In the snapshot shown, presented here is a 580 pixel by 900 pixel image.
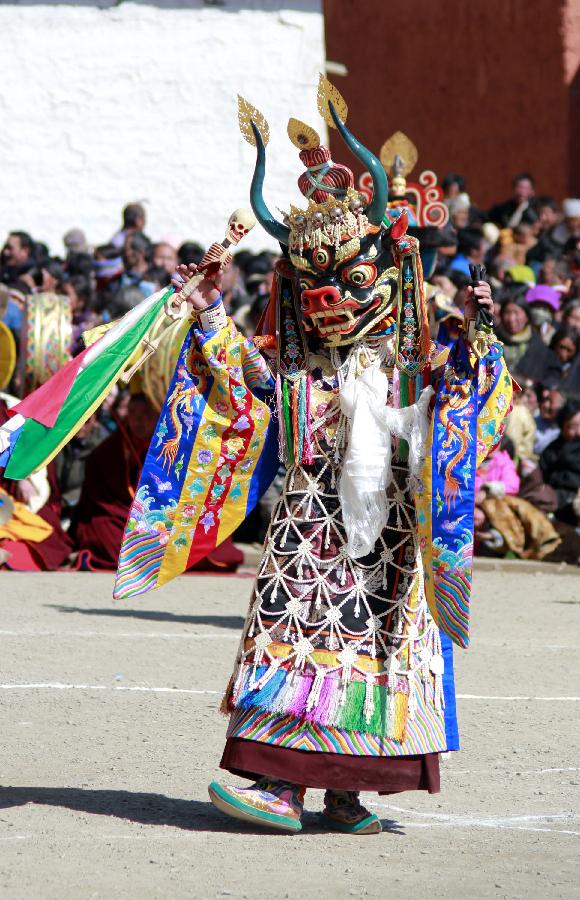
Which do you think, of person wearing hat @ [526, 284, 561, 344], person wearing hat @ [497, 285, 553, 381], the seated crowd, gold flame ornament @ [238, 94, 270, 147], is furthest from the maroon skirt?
person wearing hat @ [526, 284, 561, 344]

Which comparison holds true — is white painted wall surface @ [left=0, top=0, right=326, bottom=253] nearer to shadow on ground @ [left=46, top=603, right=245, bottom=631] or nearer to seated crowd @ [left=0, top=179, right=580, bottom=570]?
seated crowd @ [left=0, top=179, right=580, bottom=570]

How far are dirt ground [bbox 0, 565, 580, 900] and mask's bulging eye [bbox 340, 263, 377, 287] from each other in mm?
1716

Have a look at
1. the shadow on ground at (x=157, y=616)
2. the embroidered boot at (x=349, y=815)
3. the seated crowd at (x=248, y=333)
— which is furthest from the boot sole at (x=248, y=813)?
the seated crowd at (x=248, y=333)

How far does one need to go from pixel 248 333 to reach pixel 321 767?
8428 mm

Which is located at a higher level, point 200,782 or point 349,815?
point 349,815

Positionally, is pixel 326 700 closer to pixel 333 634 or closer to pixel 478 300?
pixel 333 634

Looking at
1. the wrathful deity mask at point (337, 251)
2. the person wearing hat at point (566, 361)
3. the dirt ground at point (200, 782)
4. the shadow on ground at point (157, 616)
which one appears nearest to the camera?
the dirt ground at point (200, 782)

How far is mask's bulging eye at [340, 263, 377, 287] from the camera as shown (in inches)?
222

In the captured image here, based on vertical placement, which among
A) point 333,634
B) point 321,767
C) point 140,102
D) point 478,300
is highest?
point 140,102

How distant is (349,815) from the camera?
18.2 feet

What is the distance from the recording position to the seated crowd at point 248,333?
1273 cm

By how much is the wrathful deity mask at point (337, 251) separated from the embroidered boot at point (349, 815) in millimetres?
1415

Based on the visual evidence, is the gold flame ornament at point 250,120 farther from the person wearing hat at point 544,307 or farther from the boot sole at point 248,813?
the person wearing hat at point 544,307

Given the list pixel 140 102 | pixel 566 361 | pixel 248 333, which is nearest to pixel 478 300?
pixel 248 333
